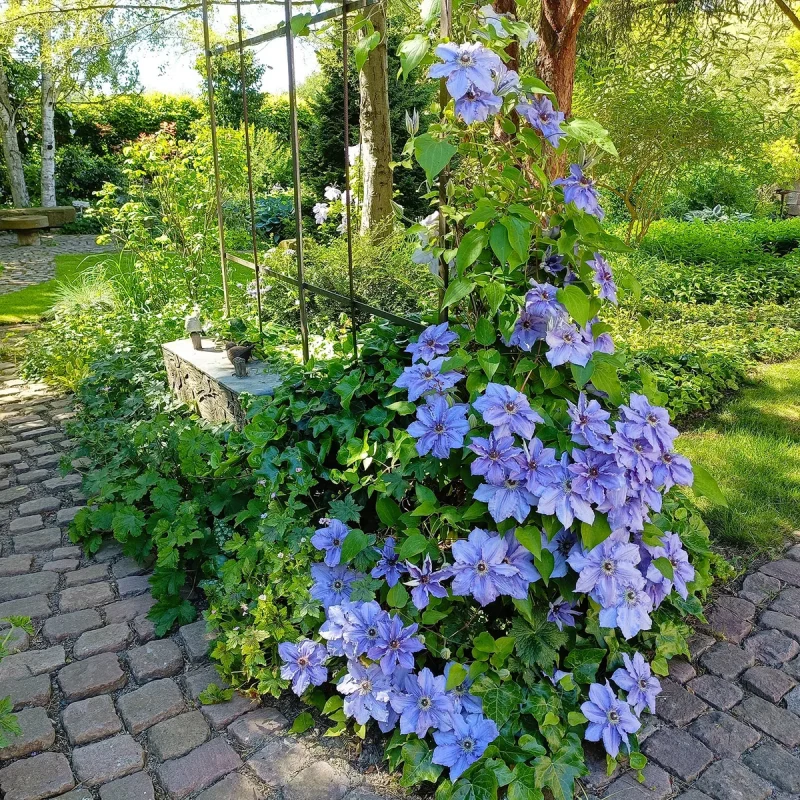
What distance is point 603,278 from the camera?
79.1 inches

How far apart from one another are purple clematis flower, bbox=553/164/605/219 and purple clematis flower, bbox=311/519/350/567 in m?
1.10

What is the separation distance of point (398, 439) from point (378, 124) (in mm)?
4690

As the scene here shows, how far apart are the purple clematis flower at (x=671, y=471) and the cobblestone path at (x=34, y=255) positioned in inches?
321

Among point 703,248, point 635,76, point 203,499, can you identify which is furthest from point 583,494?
point 703,248

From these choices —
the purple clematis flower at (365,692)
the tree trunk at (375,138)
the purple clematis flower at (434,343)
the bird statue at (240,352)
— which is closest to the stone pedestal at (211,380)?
the bird statue at (240,352)

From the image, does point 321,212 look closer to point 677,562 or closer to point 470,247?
point 470,247

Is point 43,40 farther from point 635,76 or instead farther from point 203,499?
point 203,499

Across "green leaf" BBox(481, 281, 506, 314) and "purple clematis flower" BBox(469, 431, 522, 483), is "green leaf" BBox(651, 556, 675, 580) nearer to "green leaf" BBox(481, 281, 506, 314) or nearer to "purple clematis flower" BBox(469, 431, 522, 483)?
"purple clematis flower" BBox(469, 431, 522, 483)

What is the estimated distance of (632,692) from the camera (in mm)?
1908

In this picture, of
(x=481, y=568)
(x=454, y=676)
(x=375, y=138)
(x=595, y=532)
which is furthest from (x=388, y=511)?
(x=375, y=138)

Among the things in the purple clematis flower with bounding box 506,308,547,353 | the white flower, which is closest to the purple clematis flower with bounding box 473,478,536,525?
the purple clematis flower with bounding box 506,308,547,353

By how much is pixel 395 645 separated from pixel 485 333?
85 cm

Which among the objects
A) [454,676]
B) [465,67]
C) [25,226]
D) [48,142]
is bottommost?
[454,676]

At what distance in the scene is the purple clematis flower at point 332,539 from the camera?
6.81 feet
